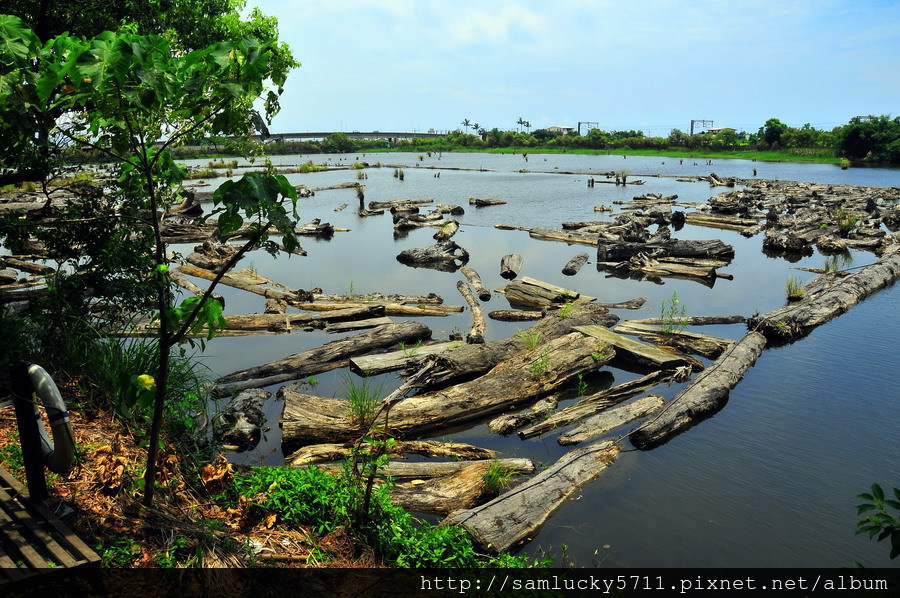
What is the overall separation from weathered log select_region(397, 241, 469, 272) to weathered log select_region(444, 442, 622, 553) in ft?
43.4

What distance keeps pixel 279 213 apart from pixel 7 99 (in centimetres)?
214

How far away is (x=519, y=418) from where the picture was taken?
845cm

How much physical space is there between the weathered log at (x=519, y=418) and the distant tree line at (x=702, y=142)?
5.52 m

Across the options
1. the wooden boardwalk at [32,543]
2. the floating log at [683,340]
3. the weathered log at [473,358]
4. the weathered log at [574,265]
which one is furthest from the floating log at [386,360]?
the weathered log at [574,265]

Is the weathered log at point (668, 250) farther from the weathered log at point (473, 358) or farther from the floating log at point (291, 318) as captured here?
the floating log at point (291, 318)

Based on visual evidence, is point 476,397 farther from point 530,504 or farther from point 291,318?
point 291,318

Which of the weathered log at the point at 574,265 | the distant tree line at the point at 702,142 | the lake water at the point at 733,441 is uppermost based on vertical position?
the distant tree line at the point at 702,142

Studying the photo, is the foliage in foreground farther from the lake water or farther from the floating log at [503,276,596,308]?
the floating log at [503,276,596,308]

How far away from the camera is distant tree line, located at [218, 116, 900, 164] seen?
6819cm

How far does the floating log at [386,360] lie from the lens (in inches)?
404

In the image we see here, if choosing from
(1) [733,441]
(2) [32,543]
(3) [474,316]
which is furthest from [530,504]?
(3) [474,316]

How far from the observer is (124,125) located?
14.0ft

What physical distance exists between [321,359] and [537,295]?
21.9 feet

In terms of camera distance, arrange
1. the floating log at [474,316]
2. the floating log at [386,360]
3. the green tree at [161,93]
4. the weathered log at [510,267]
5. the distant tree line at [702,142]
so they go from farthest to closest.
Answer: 1. the distant tree line at [702,142]
2. the weathered log at [510,267]
3. the floating log at [474,316]
4. the floating log at [386,360]
5. the green tree at [161,93]
